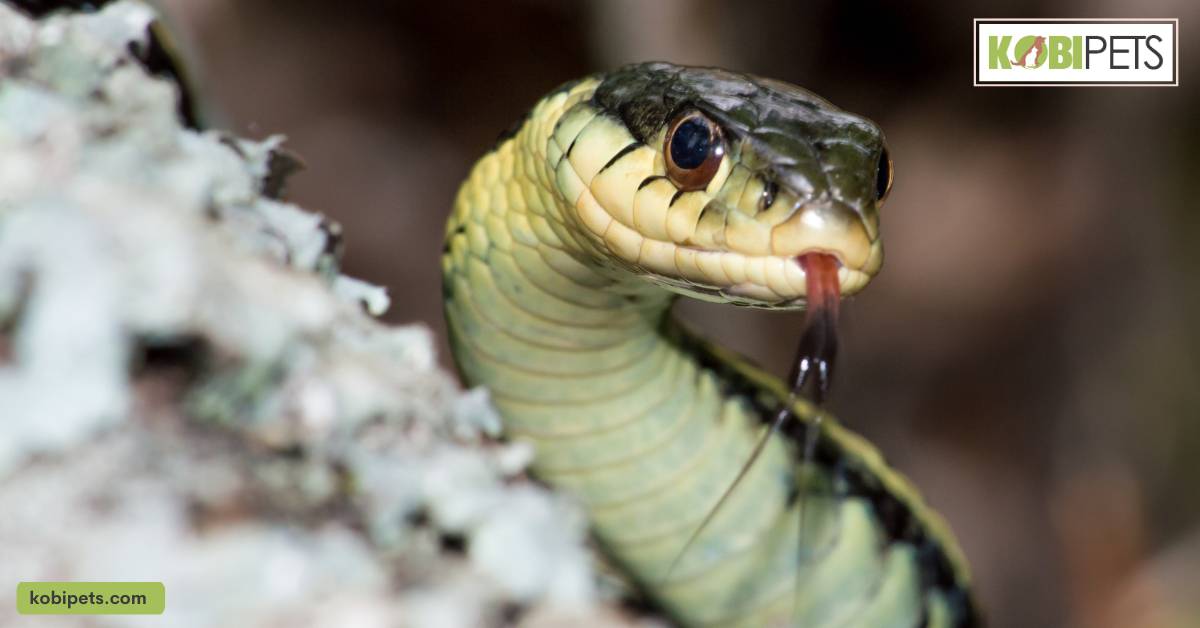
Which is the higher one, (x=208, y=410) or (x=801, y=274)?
(x=801, y=274)

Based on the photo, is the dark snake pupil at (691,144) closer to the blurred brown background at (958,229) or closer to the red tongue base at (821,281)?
the red tongue base at (821,281)

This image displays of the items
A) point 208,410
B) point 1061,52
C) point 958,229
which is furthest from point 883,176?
point 958,229

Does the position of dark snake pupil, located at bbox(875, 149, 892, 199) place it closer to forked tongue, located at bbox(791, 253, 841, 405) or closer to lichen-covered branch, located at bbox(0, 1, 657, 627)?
forked tongue, located at bbox(791, 253, 841, 405)

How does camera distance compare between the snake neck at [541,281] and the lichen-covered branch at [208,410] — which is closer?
the lichen-covered branch at [208,410]

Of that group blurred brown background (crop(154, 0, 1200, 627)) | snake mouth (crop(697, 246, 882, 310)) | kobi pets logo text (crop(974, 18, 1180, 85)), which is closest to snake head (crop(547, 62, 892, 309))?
snake mouth (crop(697, 246, 882, 310))

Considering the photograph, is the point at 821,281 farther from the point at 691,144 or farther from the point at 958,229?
the point at 958,229

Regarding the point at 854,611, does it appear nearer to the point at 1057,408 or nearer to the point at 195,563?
the point at 195,563

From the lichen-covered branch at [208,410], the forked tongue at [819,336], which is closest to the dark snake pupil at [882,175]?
the forked tongue at [819,336]

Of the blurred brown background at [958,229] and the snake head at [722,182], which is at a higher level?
the blurred brown background at [958,229]
